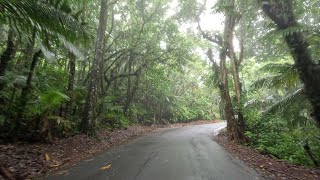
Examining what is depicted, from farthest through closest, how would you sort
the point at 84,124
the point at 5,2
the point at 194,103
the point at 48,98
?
the point at 194,103
the point at 84,124
the point at 48,98
the point at 5,2

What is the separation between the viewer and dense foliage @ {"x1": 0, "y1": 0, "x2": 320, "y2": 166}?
8078 mm

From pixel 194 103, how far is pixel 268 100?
20.7 meters

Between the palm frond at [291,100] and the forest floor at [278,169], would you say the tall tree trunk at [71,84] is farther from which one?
the palm frond at [291,100]

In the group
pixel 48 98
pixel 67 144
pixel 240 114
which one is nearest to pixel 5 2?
pixel 48 98

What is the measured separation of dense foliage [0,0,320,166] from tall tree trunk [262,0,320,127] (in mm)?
26

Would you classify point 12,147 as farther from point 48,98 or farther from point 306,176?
point 306,176

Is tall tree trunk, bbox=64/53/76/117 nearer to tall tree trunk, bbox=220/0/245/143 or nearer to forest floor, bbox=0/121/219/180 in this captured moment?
forest floor, bbox=0/121/219/180

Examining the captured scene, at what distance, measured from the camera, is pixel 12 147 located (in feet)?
30.2

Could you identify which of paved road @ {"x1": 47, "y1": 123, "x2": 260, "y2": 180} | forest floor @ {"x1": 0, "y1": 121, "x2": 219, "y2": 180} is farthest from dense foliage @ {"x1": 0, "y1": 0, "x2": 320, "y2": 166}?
paved road @ {"x1": 47, "y1": 123, "x2": 260, "y2": 180}

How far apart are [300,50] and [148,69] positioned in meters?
16.3

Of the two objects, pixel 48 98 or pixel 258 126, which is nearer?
pixel 48 98

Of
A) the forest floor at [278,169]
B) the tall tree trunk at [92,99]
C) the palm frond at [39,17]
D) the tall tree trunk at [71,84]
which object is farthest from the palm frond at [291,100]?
the tall tree trunk at [71,84]

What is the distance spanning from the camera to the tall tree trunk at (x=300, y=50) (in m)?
7.80

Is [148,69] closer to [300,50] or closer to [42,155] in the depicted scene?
[42,155]
